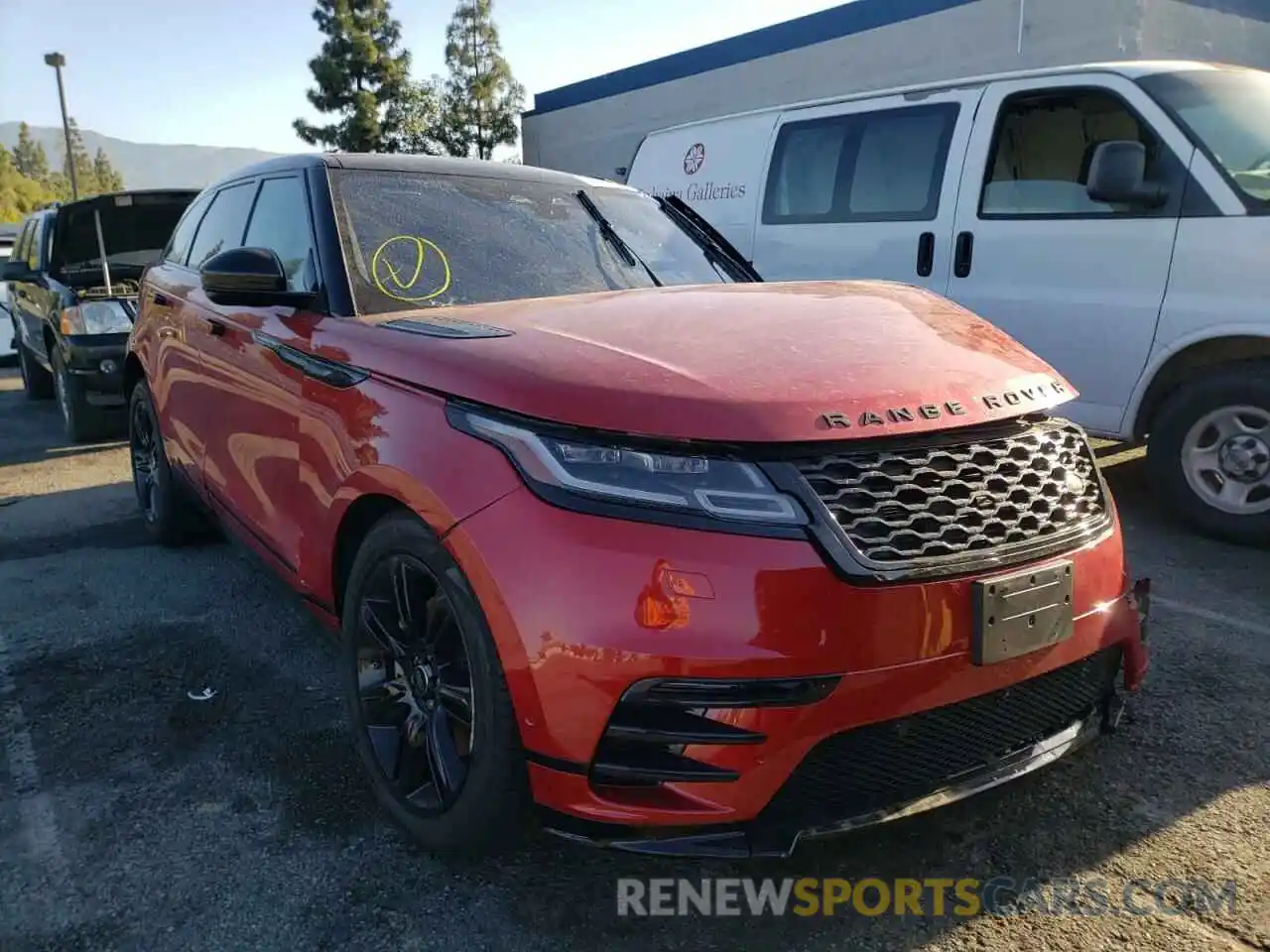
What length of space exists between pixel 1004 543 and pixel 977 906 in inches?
31.6

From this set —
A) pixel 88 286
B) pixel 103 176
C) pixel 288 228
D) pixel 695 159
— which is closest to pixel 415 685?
pixel 288 228

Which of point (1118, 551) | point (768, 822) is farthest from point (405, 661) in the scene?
point (1118, 551)

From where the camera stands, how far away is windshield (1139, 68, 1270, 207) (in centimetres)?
436

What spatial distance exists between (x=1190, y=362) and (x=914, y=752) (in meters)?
3.49

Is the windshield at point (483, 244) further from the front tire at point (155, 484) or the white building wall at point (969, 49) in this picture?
the white building wall at point (969, 49)

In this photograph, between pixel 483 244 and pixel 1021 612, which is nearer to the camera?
pixel 1021 612

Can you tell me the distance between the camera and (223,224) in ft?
13.4

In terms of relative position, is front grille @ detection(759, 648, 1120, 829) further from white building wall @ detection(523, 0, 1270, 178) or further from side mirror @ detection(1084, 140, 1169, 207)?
white building wall @ detection(523, 0, 1270, 178)

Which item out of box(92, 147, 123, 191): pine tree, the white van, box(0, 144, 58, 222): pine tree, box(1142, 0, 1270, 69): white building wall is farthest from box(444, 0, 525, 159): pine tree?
box(92, 147, 123, 191): pine tree

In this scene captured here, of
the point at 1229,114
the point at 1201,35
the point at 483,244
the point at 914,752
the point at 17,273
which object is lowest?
the point at 914,752

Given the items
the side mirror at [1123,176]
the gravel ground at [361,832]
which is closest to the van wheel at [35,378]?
the gravel ground at [361,832]

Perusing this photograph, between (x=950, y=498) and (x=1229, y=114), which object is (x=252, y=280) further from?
(x=1229, y=114)

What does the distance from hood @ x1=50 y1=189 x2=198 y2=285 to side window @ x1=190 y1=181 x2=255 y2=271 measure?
3.88m

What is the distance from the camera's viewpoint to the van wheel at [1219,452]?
4387mm
